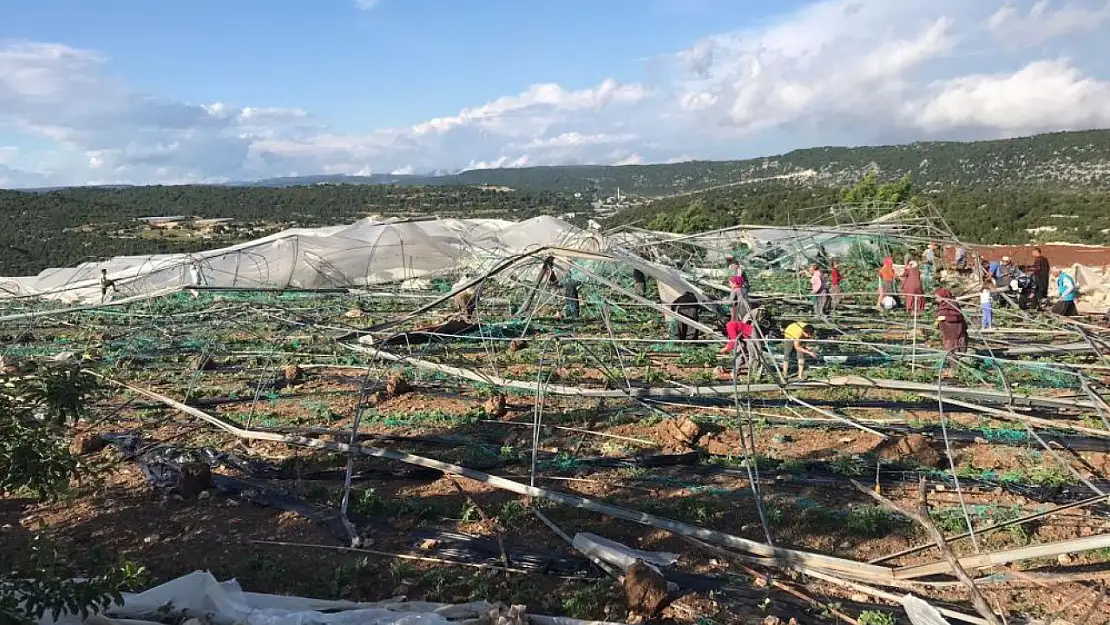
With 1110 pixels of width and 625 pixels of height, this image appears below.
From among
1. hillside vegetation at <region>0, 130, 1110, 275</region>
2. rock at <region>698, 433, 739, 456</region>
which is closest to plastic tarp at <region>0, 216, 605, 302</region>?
→ hillside vegetation at <region>0, 130, 1110, 275</region>

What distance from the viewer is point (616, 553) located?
14.6ft

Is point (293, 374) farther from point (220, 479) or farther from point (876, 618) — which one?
point (876, 618)

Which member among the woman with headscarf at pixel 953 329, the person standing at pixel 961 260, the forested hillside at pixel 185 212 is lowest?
the person standing at pixel 961 260

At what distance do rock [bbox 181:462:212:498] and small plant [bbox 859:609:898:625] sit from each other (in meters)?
5.13

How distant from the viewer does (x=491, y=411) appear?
7.88 meters

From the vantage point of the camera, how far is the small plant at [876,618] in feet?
12.2

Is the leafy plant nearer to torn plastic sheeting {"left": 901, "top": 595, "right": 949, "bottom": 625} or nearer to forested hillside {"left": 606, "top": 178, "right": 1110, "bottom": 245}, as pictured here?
torn plastic sheeting {"left": 901, "top": 595, "right": 949, "bottom": 625}

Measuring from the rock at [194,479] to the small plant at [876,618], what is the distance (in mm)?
5126

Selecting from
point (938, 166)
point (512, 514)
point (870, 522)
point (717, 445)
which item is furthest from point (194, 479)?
point (938, 166)

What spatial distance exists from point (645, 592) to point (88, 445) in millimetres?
6039

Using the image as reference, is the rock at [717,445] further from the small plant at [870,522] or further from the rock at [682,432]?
the small plant at [870,522]

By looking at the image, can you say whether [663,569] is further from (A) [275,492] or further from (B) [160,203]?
(B) [160,203]

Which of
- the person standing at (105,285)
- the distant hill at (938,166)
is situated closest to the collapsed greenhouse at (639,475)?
the person standing at (105,285)

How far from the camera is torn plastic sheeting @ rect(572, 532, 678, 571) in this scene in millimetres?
4391
